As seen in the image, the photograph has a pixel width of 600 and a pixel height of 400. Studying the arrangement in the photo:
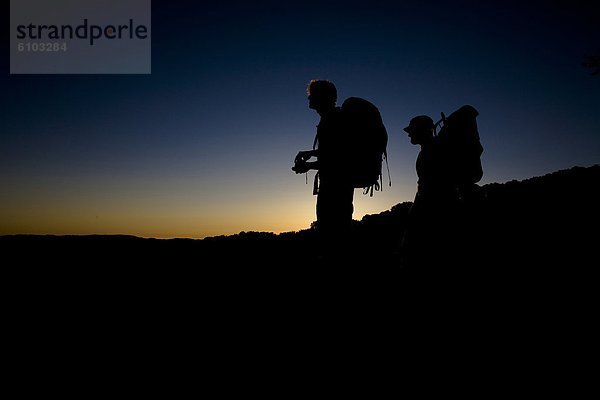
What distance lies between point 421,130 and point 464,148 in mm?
673

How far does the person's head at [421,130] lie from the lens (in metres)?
4.86

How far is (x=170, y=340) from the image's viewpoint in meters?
3.42

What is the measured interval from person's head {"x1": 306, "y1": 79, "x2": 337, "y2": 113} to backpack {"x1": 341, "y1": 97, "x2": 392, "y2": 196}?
0.21m

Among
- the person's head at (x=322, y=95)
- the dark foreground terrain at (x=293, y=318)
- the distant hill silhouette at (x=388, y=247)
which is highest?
the person's head at (x=322, y=95)

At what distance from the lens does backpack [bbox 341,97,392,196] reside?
4.11m

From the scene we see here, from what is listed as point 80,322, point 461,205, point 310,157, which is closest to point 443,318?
point 461,205

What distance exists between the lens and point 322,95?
4270 millimetres

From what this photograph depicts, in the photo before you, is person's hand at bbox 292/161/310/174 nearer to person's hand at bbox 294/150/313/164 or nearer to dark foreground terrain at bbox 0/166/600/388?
person's hand at bbox 294/150/313/164

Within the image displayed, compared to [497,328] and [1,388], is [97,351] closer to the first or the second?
[1,388]

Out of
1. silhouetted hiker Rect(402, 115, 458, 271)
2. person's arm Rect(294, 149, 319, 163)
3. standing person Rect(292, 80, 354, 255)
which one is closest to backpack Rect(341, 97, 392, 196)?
standing person Rect(292, 80, 354, 255)

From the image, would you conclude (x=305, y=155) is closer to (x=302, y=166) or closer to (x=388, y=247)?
(x=302, y=166)

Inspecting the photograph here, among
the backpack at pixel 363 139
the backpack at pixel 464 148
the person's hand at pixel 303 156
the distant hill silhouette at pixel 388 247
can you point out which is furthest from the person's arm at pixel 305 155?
the backpack at pixel 464 148

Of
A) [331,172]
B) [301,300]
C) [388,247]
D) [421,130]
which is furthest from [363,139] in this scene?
[388,247]

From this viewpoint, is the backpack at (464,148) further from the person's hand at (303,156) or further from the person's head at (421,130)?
the person's hand at (303,156)
